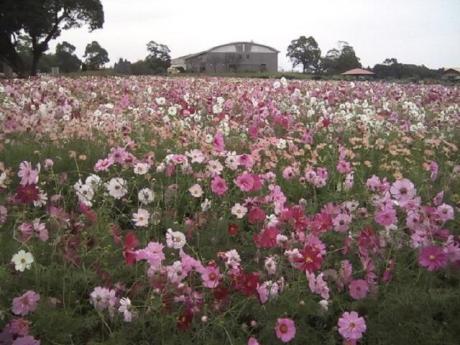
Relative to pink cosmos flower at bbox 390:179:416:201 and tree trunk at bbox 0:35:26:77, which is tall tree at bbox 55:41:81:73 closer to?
tree trunk at bbox 0:35:26:77

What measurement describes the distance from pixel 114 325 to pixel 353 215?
1544 mm

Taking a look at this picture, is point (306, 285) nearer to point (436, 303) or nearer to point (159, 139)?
point (436, 303)

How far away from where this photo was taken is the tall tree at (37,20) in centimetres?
2950

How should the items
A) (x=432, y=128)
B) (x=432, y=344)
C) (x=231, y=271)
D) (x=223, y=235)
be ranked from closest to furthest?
(x=432, y=344)
(x=231, y=271)
(x=223, y=235)
(x=432, y=128)

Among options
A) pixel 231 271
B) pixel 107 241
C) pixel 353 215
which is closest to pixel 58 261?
pixel 107 241

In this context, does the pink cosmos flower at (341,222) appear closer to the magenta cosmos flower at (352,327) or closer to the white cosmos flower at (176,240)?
the magenta cosmos flower at (352,327)

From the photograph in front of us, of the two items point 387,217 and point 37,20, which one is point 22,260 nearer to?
point 387,217

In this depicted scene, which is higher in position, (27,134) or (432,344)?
(27,134)

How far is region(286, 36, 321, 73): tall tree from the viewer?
85.9 m

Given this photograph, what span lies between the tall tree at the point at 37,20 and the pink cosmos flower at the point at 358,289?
2682 cm

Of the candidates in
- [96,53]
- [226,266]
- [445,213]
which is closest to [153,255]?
[226,266]

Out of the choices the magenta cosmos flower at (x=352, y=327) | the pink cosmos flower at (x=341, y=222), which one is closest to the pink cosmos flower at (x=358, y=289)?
the magenta cosmos flower at (x=352, y=327)

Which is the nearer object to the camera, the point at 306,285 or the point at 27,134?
the point at 306,285

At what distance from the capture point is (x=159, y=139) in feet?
17.0
